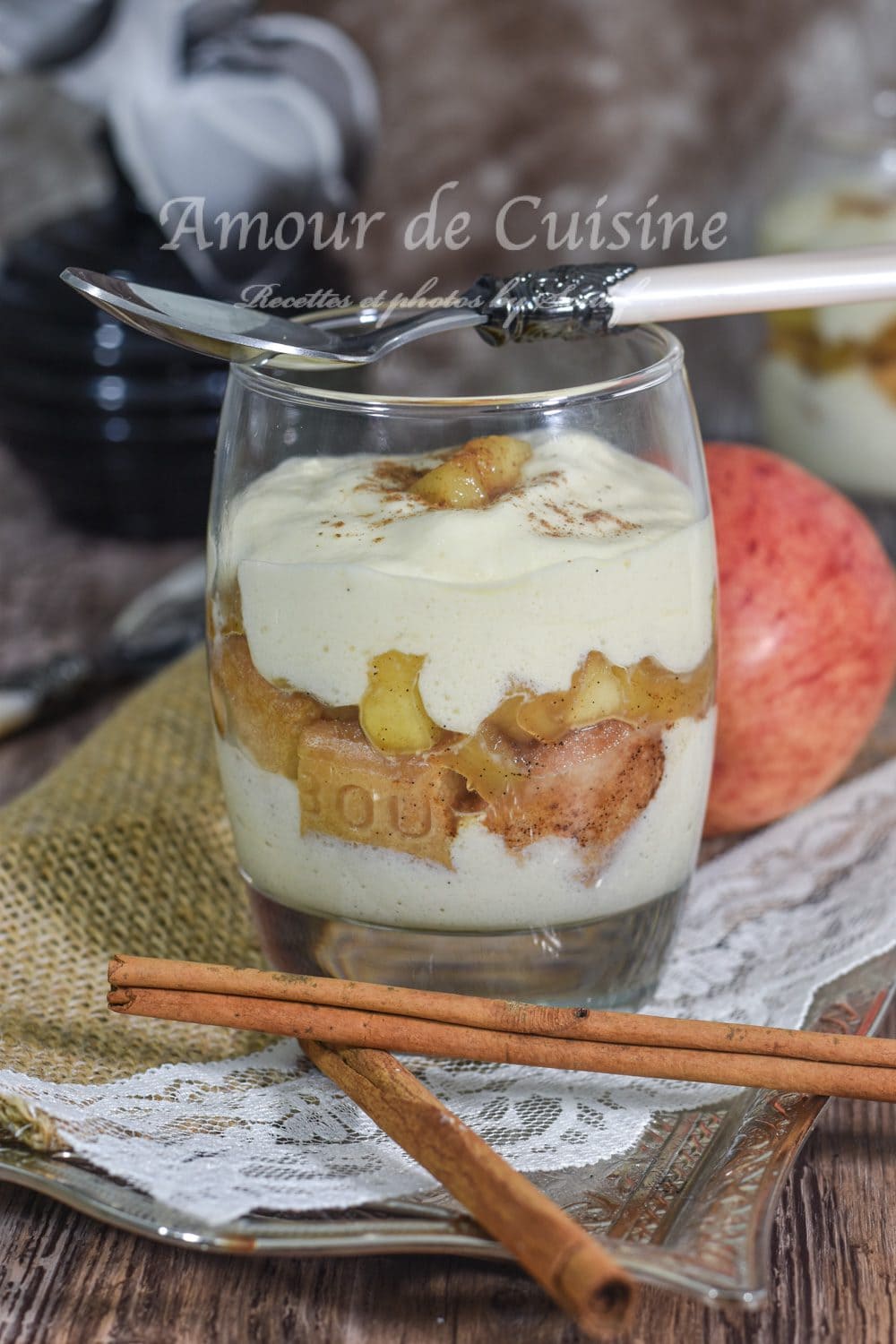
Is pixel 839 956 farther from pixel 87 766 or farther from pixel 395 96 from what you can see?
pixel 395 96

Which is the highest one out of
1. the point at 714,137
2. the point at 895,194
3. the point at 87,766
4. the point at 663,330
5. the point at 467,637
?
the point at 714,137

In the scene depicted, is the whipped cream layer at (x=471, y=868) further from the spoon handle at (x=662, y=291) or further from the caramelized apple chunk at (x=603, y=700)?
the spoon handle at (x=662, y=291)

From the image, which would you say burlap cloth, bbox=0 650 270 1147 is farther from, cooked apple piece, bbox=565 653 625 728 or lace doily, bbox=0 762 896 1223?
cooked apple piece, bbox=565 653 625 728

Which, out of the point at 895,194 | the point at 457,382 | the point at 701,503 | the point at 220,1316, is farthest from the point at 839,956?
the point at 457,382

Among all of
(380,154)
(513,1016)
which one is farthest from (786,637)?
(380,154)

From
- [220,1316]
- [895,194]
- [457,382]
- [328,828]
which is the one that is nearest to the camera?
[220,1316]

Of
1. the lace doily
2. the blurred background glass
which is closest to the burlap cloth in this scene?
the lace doily
